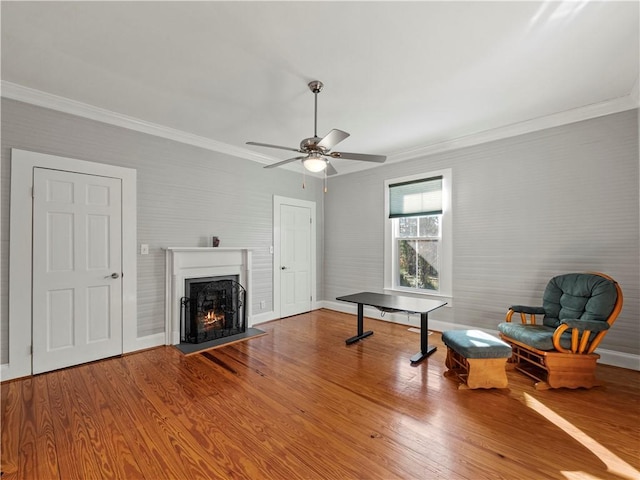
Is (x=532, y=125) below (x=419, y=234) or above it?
above

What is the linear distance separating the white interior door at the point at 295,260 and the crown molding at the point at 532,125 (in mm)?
2102

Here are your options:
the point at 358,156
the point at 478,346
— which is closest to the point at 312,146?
the point at 358,156

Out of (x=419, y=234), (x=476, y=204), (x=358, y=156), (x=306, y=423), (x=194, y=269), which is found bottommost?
(x=306, y=423)

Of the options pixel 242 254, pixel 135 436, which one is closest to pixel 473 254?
pixel 242 254

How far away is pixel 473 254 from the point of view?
159 inches

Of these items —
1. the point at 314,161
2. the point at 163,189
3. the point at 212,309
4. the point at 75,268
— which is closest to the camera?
the point at 314,161

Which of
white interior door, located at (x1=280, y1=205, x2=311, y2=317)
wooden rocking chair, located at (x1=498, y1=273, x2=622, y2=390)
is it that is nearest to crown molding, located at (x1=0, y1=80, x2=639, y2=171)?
white interior door, located at (x1=280, y1=205, x2=311, y2=317)

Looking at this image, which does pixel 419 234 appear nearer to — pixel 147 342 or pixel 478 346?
pixel 478 346

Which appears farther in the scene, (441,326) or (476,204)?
(441,326)

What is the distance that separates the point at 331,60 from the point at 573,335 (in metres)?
3.20

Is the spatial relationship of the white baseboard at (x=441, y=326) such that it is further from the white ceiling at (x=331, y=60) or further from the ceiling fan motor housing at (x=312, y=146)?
the ceiling fan motor housing at (x=312, y=146)

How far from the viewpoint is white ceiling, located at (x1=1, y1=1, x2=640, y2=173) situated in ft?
6.29

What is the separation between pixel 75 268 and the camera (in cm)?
311

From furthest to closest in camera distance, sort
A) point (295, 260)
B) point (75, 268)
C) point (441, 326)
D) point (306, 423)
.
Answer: point (295, 260)
point (441, 326)
point (75, 268)
point (306, 423)
